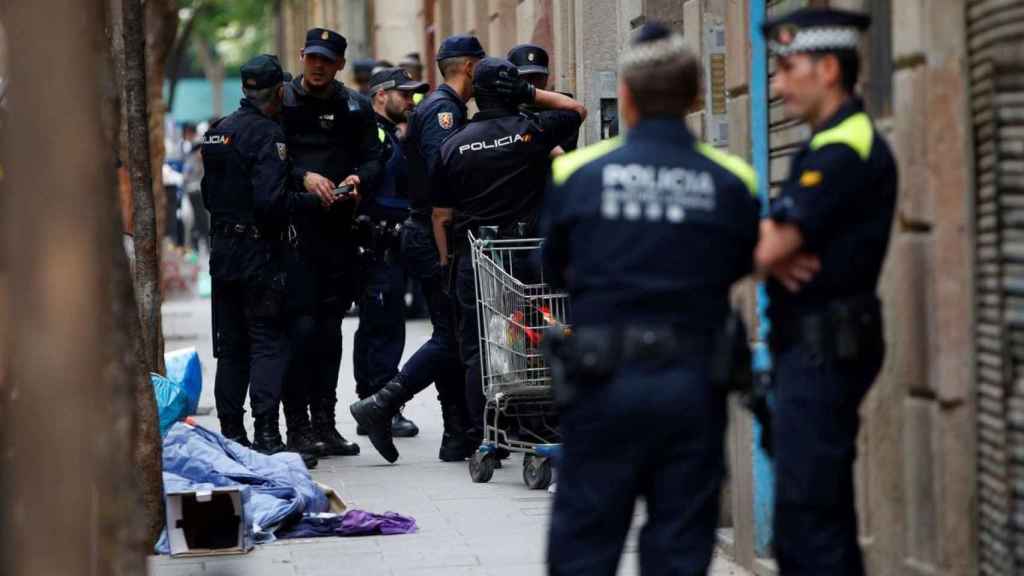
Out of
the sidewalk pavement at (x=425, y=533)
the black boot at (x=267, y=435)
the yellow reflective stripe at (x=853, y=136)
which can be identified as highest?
the yellow reflective stripe at (x=853, y=136)

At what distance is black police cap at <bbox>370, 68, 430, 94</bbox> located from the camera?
12.5m

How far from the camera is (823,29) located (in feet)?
17.1

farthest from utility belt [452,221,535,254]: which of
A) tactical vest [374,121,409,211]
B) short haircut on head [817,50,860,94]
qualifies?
short haircut on head [817,50,860,94]

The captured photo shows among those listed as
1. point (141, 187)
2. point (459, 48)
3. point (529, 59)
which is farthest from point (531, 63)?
point (141, 187)

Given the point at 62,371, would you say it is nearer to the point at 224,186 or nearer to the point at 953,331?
the point at 953,331

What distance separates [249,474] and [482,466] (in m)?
1.54

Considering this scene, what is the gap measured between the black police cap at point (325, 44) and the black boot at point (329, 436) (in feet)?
6.56

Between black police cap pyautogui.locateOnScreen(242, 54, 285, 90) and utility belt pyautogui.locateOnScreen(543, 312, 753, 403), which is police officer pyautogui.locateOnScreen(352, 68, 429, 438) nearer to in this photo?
black police cap pyautogui.locateOnScreen(242, 54, 285, 90)

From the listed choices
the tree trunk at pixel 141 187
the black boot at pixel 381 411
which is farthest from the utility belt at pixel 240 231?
the black boot at pixel 381 411

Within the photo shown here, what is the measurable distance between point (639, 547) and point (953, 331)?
4.19 ft

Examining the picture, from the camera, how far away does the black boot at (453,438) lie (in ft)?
35.4

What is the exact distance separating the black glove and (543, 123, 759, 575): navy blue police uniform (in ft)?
15.3

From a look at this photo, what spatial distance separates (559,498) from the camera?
493 centimetres

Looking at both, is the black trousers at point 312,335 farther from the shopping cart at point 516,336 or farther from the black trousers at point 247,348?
the shopping cart at point 516,336
